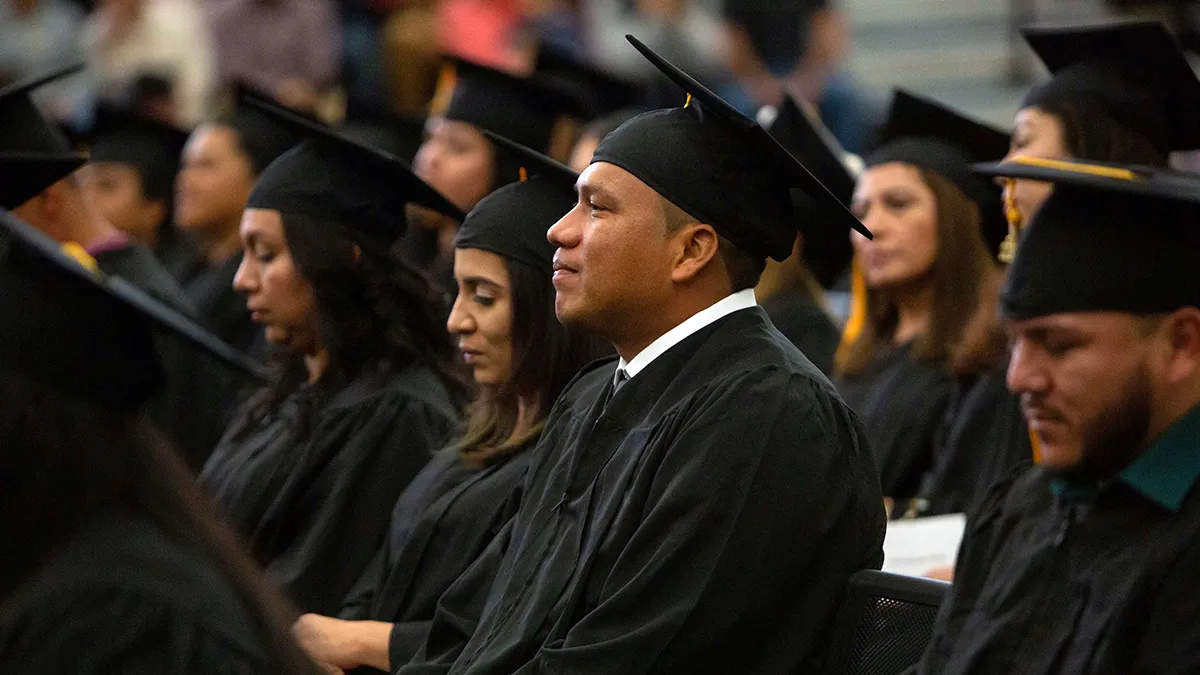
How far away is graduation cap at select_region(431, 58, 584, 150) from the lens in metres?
6.40

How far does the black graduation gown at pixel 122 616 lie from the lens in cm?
181

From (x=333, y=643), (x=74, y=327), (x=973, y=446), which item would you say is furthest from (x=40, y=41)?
(x=74, y=327)

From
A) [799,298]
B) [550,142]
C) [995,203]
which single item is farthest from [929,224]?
[550,142]

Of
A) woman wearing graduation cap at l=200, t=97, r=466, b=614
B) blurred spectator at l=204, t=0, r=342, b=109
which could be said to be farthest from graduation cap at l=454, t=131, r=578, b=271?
blurred spectator at l=204, t=0, r=342, b=109

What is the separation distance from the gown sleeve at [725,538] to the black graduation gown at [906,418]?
2203 mm

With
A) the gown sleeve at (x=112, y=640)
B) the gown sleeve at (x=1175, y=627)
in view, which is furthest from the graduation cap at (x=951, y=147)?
the gown sleeve at (x=112, y=640)

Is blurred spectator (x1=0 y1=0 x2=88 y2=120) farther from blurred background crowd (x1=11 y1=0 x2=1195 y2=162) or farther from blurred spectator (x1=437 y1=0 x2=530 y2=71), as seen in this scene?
blurred spectator (x1=437 y1=0 x2=530 y2=71)

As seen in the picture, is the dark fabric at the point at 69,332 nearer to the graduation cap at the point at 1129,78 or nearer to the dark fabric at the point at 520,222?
the dark fabric at the point at 520,222

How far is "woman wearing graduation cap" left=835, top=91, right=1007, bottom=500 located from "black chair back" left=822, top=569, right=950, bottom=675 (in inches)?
88.4

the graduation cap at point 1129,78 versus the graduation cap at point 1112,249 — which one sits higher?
the graduation cap at point 1129,78

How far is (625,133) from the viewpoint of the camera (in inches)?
128

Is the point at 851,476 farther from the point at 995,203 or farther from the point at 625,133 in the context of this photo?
the point at 995,203

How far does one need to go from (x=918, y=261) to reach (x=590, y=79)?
291 cm

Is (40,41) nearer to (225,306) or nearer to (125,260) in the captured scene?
(225,306)
